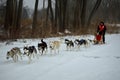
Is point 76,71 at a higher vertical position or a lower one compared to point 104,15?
lower

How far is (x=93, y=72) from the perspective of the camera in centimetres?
957

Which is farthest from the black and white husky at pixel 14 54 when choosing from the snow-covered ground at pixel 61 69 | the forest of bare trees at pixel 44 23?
the forest of bare trees at pixel 44 23

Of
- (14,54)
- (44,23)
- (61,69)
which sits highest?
(44,23)

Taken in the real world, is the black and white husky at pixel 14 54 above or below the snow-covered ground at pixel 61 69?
above

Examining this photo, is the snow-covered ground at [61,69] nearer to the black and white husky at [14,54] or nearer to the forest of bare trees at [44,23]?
the black and white husky at [14,54]

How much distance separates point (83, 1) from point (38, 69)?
89.1 ft

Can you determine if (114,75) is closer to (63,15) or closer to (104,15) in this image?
(63,15)

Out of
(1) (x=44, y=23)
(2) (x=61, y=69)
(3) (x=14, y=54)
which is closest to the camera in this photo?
(2) (x=61, y=69)

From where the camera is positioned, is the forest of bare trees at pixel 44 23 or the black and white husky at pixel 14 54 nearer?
the black and white husky at pixel 14 54

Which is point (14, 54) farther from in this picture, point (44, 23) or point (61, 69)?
point (44, 23)

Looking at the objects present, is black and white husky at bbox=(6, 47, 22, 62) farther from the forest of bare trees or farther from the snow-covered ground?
the forest of bare trees

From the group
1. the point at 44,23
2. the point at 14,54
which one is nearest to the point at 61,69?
the point at 14,54

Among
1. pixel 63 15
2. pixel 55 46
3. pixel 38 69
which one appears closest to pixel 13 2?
pixel 63 15

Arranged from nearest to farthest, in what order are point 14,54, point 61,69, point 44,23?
point 61,69 → point 14,54 → point 44,23
